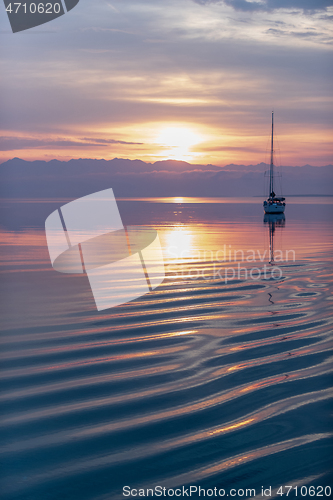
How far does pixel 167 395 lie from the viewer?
4.91 metres

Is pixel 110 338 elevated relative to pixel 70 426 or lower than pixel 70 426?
lower

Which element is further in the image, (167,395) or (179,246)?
(179,246)

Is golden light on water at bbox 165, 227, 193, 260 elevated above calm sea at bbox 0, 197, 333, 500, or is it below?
below

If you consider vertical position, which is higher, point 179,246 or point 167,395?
point 167,395

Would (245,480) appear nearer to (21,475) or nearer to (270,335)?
(21,475)

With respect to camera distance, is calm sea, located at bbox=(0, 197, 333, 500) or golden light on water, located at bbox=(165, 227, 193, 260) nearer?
calm sea, located at bbox=(0, 197, 333, 500)

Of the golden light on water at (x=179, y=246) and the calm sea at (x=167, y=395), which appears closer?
the calm sea at (x=167, y=395)

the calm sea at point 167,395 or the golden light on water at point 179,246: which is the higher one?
the calm sea at point 167,395

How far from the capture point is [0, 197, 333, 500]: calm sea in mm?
3561

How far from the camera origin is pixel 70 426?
4.28m

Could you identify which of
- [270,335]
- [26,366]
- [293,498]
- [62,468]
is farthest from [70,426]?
[270,335]

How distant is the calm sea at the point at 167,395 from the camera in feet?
11.7

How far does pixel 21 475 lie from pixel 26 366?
2.16 metres

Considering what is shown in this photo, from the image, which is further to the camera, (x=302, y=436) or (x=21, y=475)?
(x=302, y=436)
